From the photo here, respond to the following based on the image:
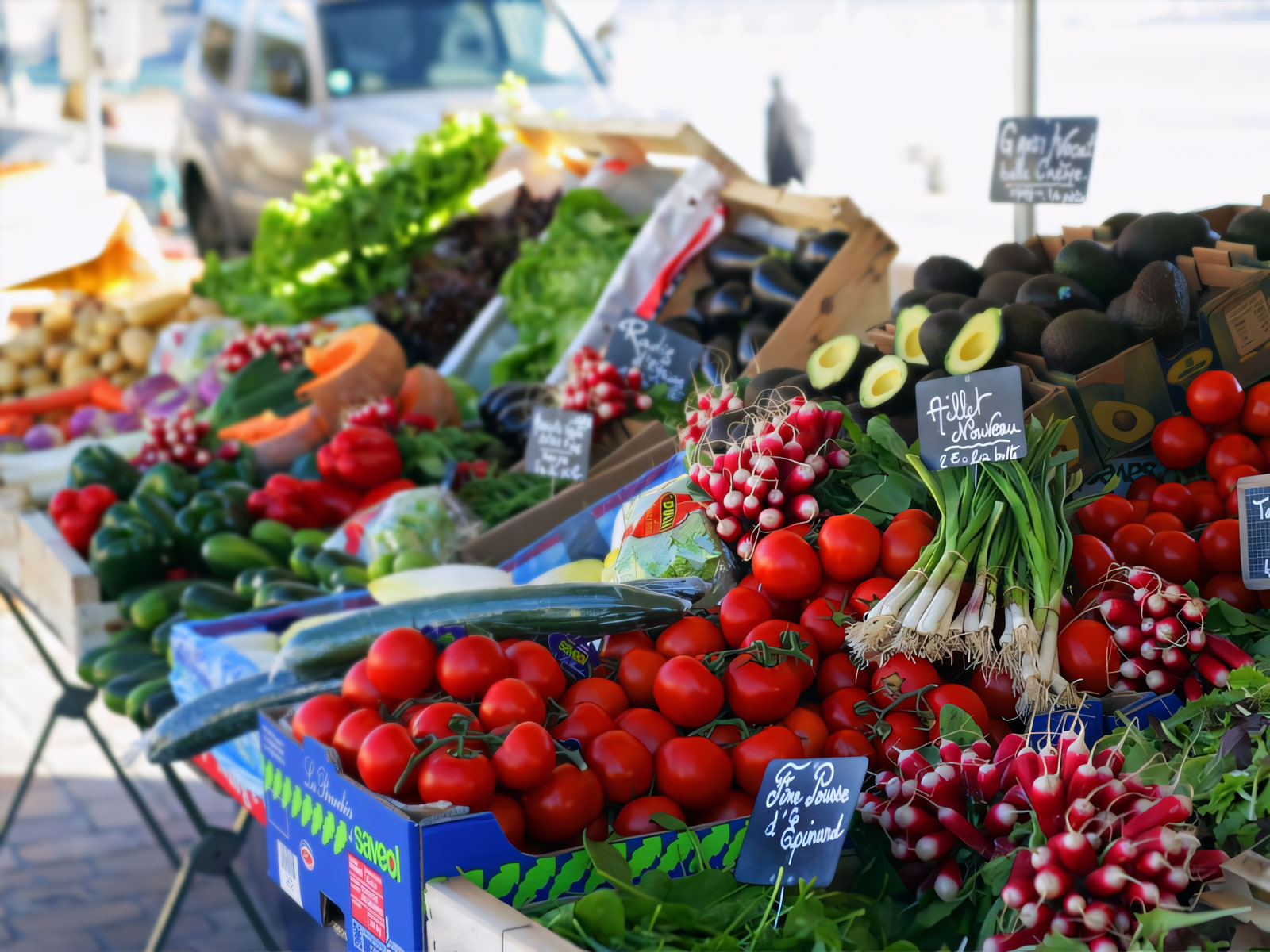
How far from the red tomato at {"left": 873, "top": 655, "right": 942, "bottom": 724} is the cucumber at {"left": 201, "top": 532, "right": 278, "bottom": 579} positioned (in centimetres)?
202

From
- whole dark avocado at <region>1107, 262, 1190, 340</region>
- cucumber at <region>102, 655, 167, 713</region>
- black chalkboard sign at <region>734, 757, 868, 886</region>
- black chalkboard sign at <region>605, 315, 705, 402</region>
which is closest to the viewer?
black chalkboard sign at <region>734, 757, 868, 886</region>

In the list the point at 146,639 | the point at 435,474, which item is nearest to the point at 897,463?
the point at 435,474

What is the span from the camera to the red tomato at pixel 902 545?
5.84 ft

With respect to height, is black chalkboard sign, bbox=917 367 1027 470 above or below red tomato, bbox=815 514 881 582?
above

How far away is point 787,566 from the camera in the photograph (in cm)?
179

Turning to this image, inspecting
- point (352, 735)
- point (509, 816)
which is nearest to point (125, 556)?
point (352, 735)

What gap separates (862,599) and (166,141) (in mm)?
15636

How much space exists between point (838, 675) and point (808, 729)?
12cm

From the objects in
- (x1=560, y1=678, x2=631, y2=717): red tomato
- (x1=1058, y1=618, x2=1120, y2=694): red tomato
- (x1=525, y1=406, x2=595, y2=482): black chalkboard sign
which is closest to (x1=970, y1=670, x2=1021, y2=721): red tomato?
(x1=1058, y1=618, x2=1120, y2=694): red tomato

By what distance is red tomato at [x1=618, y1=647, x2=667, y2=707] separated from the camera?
173cm

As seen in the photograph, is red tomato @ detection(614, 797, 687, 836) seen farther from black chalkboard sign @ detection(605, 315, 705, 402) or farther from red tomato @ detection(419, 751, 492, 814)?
black chalkboard sign @ detection(605, 315, 705, 402)

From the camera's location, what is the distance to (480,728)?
1563 mm

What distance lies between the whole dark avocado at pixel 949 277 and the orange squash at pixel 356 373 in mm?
1879

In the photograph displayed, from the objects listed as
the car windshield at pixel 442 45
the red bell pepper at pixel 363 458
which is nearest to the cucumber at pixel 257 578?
the red bell pepper at pixel 363 458
